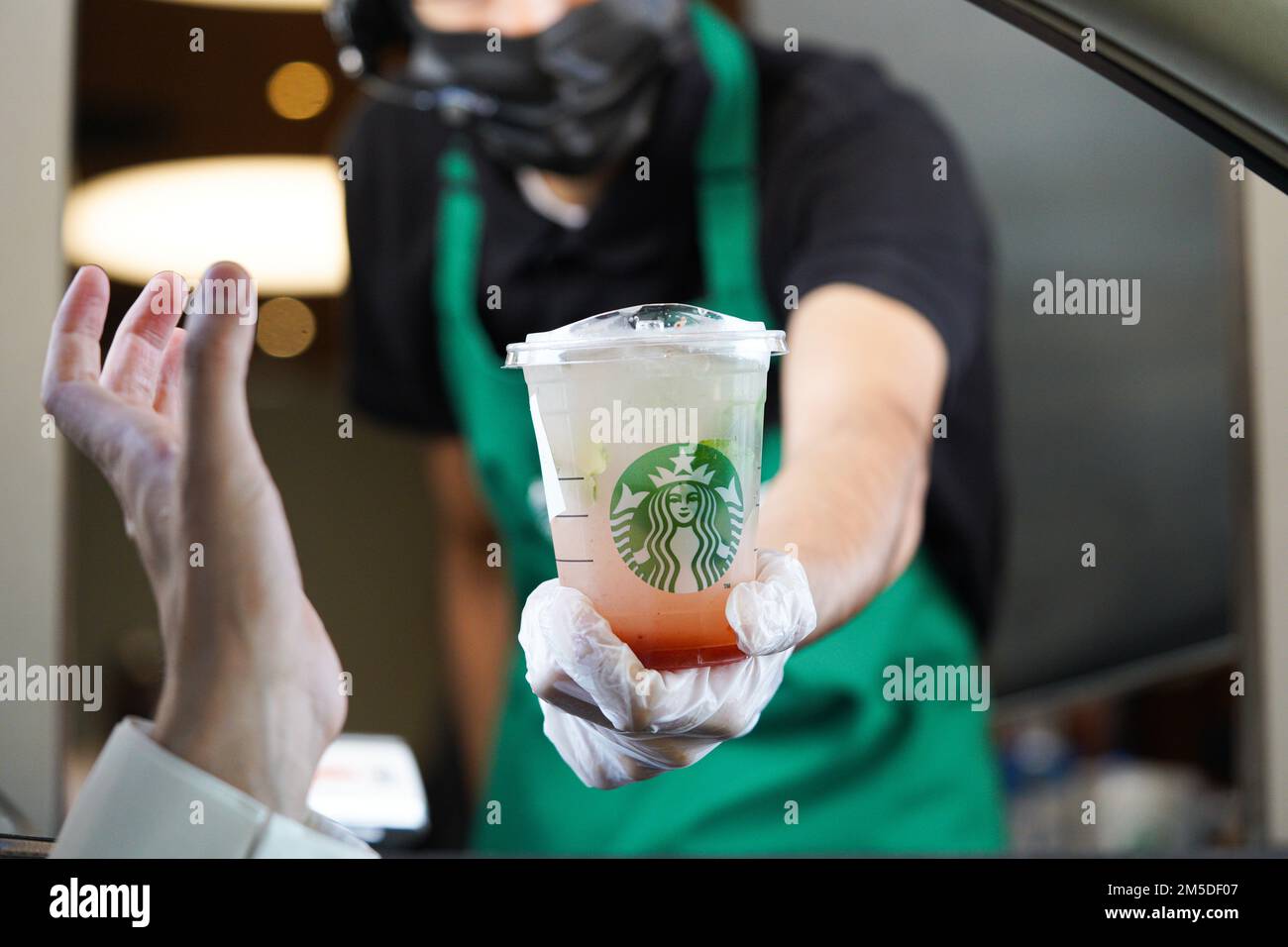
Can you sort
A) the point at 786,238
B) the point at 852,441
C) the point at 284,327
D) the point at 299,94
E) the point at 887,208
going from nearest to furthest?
1. the point at 852,441
2. the point at 887,208
3. the point at 786,238
4. the point at 299,94
5. the point at 284,327

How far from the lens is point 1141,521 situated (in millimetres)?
1528

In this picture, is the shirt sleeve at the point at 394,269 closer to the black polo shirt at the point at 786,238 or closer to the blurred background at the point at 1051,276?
the black polo shirt at the point at 786,238

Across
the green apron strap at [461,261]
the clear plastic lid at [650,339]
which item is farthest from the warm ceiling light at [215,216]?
the clear plastic lid at [650,339]

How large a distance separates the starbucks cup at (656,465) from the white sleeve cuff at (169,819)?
0.17 metres

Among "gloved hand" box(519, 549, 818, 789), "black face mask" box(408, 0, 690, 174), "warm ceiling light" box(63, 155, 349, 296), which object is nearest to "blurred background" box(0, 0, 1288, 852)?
"warm ceiling light" box(63, 155, 349, 296)

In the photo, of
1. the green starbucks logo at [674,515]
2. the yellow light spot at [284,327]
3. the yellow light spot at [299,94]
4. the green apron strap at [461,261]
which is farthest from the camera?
the yellow light spot at [284,327]

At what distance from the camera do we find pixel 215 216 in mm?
1464

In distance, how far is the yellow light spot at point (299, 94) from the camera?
1689mm

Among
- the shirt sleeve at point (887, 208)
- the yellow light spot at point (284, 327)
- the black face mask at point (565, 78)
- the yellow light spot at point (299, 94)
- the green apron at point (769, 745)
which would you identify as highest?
the yellow light spot at point (299, 94)

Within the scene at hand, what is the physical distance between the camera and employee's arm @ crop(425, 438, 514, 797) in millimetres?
1478

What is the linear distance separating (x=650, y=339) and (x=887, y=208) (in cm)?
53

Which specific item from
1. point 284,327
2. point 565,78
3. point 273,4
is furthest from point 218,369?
point 284,327

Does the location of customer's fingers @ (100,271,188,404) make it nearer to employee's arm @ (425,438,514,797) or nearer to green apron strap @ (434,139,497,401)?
green apron strap @ (434,139,497,401)

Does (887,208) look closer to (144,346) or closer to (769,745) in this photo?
(769,745)
